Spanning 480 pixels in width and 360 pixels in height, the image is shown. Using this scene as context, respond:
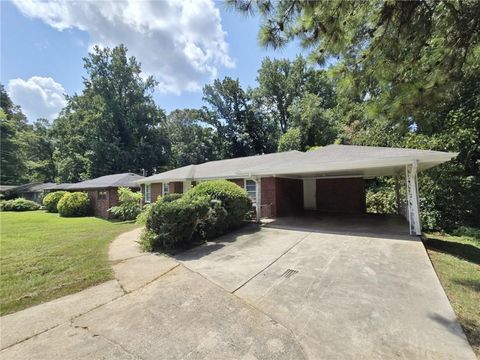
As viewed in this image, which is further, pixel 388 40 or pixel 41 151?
pixel 41 151

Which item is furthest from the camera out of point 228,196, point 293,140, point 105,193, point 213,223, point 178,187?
point 293,140

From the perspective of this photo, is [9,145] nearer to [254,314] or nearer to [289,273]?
[289,273]

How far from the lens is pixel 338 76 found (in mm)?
5129

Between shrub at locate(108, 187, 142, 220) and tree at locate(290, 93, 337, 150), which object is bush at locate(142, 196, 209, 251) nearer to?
shrub at locate(108, 187, 142, 220)

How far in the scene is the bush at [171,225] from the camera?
792 cm

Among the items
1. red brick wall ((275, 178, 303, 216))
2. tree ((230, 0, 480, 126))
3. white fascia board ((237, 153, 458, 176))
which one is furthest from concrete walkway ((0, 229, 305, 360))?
red brick wall ((275, 178, 303, 216))

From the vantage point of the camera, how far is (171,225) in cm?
791

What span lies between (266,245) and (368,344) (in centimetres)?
492

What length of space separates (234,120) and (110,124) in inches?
698

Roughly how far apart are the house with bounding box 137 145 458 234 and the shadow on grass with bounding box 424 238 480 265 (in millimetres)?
719

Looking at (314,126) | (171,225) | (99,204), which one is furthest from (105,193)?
(314,126)

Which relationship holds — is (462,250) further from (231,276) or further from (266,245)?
(231,276)

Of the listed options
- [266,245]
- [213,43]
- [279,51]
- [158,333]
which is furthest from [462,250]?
[213,43]

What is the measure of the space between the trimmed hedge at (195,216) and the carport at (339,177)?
1925 millimetres
